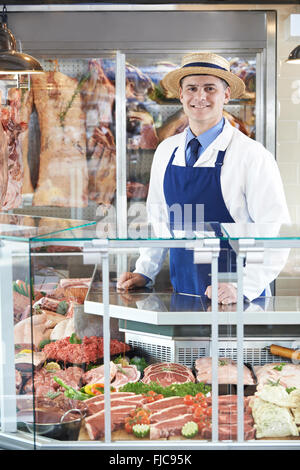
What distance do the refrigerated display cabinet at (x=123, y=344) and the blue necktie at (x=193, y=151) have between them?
1.88 m

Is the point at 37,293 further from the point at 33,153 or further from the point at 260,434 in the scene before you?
the point at 33,153

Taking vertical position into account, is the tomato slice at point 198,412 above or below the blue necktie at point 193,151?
below

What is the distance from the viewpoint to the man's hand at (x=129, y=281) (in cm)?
223

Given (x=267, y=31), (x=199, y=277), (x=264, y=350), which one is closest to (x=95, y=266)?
(x=199, y=277)

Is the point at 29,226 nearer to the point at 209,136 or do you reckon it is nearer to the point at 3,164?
the point at 209,136

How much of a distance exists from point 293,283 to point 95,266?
0.74m

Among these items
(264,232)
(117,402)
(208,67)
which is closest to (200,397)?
(117,402)

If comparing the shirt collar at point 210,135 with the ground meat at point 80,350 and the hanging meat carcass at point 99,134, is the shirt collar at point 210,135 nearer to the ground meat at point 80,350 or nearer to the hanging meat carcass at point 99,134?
the hanging meat carcass at point 99,134

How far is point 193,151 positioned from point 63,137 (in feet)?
4.81

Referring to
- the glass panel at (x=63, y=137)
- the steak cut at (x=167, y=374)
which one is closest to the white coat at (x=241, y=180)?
the glass panel at (x=63, y=137)

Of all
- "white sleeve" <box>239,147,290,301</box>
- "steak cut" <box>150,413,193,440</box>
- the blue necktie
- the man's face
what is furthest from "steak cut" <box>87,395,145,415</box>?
the man's face

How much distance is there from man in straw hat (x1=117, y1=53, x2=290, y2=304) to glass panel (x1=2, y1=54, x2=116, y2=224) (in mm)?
815

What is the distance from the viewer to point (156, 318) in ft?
7.36

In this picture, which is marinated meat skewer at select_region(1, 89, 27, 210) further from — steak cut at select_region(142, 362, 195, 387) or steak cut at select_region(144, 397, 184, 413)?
steak cut at select_region(144, 397, 184, 413)
